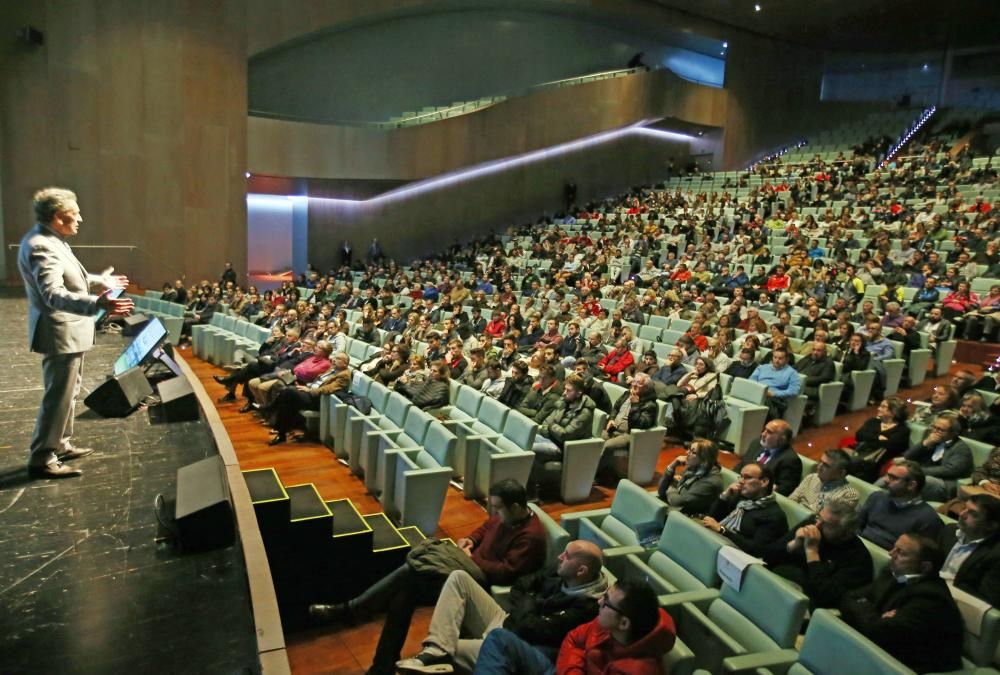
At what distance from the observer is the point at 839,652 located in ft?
A: 6.27

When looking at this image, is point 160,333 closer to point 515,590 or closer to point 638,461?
point 515,590

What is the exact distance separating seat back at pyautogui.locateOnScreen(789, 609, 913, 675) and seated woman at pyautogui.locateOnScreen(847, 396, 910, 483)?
1.82m

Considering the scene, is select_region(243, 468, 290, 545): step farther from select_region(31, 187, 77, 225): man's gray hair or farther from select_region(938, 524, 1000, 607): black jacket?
select_region(938, 524, 1000, 607): black jacket

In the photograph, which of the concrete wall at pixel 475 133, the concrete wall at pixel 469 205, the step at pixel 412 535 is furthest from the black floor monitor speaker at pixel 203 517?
the concrete wall at pixel 469 205

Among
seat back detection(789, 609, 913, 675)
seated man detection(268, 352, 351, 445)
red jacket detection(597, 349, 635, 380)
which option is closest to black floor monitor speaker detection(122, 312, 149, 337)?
seated man detection(268, 352, 351, 445)

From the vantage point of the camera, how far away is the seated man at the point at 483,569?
252 centimetres

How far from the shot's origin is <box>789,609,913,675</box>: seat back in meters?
1.81

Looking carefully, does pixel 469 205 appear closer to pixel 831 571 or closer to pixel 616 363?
pixel 616 363

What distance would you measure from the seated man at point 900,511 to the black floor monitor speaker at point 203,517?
2.39m

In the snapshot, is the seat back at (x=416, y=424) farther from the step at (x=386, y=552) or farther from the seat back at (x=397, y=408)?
the step at (x=386, y=552)

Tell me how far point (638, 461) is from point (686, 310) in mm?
3506

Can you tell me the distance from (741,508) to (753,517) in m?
0.08

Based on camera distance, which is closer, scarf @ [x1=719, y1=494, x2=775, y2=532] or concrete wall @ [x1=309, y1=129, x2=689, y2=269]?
scarf @ [x1=719, y1=494, x2=775, y2=532]

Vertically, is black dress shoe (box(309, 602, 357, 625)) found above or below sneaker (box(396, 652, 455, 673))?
below
